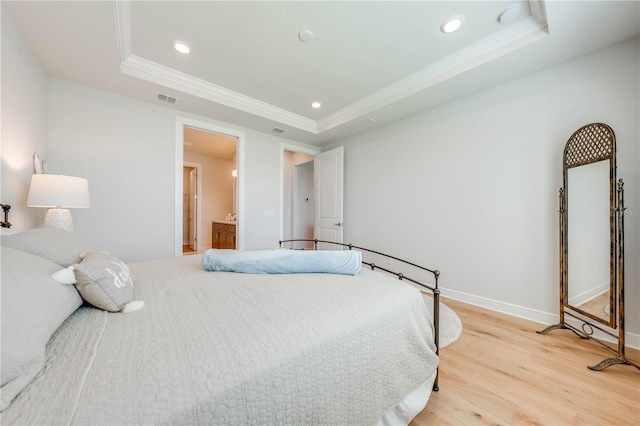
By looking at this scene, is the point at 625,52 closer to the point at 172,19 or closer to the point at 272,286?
the point at 272,286

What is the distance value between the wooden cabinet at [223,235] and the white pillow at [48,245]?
3.46 m

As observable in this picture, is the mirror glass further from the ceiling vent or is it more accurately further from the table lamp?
the table lamp

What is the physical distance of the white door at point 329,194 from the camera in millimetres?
4336

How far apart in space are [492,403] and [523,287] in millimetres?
1610

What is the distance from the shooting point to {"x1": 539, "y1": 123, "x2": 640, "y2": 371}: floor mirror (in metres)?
1.77

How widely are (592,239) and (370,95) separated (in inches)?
105

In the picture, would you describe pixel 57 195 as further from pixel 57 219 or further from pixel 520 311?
pixel 520 311

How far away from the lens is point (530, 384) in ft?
5.04

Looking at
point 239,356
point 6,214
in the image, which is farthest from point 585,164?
point 6,214

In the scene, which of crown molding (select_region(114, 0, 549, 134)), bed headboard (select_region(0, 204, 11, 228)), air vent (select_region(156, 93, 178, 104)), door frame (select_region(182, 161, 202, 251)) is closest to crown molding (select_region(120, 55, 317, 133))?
crown molding (select_region(114, 0, 549, 134))

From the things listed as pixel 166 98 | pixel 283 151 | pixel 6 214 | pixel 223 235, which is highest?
pixel 166 98

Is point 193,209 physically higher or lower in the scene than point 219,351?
higher

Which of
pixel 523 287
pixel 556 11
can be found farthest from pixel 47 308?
pixel 523 287

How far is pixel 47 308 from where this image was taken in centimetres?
73
